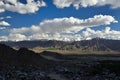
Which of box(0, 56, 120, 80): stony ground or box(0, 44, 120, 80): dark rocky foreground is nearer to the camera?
box(0, 56, 120, 80): stony ground

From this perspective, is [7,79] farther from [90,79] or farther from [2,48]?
[2,48]

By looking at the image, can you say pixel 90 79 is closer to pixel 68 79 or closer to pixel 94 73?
pixel 68 79

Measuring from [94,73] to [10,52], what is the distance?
5105 centimetres

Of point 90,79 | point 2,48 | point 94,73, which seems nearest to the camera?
point 90,79

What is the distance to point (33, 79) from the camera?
49406 millimetres

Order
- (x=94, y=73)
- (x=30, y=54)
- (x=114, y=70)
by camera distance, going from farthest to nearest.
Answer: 1. (x=30, y=54)
2. (x=114, y=70)
3. (x=94, y=73)

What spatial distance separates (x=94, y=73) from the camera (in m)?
63.2

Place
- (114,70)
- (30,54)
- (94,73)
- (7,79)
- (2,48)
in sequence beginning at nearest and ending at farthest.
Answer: (7,79)
(94,73)
(114,70)
(2,48)
(30,54)

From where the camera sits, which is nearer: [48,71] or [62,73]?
[62,73]

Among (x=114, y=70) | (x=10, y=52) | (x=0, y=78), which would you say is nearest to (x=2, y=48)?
(x=10, y=52)

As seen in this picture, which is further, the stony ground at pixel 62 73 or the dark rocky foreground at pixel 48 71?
the dark rocky foreground at pixel 48 71

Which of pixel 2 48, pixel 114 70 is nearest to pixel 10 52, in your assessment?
pixel 2 48

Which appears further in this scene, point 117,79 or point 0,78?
point 117,79

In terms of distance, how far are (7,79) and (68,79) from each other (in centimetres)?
1266
